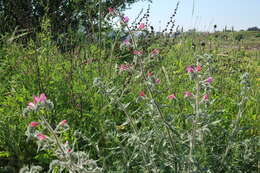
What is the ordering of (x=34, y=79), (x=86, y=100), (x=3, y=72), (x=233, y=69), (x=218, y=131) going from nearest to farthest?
(x=218, y=131), (x=86, y=100), (x=34, y=79), (x=3, y=72), (x=233, y=69)

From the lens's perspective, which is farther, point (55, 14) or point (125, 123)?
point (55, 14)

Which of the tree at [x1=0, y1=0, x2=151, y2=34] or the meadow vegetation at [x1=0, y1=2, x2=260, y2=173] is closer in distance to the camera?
the meadow vegetation at [x1=0, y1=2, x2=260, y2=173]

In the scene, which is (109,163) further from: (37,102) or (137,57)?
(37,102)

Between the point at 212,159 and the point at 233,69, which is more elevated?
the point at 233,69

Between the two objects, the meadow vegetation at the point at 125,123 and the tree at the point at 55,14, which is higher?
the tree at the point at 55,14

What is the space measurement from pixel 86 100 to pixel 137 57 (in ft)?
4.48

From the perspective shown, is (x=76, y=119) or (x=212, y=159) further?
(x=76, y=119)

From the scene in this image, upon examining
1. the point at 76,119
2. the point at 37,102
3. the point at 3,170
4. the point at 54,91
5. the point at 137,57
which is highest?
the point at 137,57

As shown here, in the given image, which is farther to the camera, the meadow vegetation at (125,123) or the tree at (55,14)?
the tree at (55,14)

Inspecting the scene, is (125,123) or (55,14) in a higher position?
(55,14)

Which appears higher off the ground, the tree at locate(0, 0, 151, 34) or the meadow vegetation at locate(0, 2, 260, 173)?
the tree at locate(0, 0, 151, 34)

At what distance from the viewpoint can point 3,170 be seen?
2.27 m

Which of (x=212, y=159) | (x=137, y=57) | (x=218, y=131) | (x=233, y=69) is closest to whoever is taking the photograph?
(x=137, y=57)

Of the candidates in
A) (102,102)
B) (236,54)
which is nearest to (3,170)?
(102,102)
